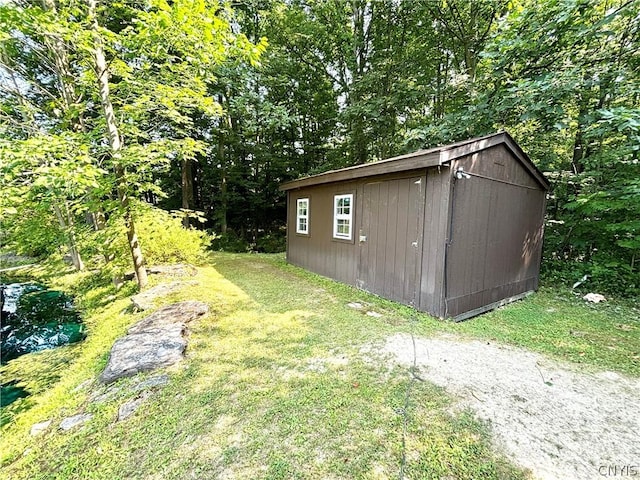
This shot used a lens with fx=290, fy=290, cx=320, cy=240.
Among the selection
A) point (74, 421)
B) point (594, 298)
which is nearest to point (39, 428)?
point (74, 421)

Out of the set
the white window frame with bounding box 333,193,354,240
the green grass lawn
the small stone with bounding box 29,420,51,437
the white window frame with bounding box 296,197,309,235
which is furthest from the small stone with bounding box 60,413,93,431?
the white window frame with bounding box 296,197,309,235

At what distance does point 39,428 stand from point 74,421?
0.36 m

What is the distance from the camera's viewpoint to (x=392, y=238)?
14.9 feet

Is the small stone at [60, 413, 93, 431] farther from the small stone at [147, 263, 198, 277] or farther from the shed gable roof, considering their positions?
the shed gable roof

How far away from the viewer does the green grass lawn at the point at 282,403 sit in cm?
165

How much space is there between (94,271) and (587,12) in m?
11.2

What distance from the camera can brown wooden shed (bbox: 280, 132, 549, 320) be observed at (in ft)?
12.6

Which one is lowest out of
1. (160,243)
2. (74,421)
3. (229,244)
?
(74,421)

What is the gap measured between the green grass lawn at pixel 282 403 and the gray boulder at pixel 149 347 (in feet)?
0.51

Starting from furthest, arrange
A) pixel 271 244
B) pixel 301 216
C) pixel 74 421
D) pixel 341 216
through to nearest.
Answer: pixel 271 244 < pixel 301 216 < pixel 341 216 < pixel 74 421

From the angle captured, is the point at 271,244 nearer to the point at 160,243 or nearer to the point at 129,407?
the point at 160,243

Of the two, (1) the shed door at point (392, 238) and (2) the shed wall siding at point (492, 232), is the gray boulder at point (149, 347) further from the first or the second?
(2) the shed wall siding at point (492, 232)

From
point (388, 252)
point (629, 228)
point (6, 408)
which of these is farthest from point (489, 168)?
point (6, 408)

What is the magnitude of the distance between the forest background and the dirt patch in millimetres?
3548
